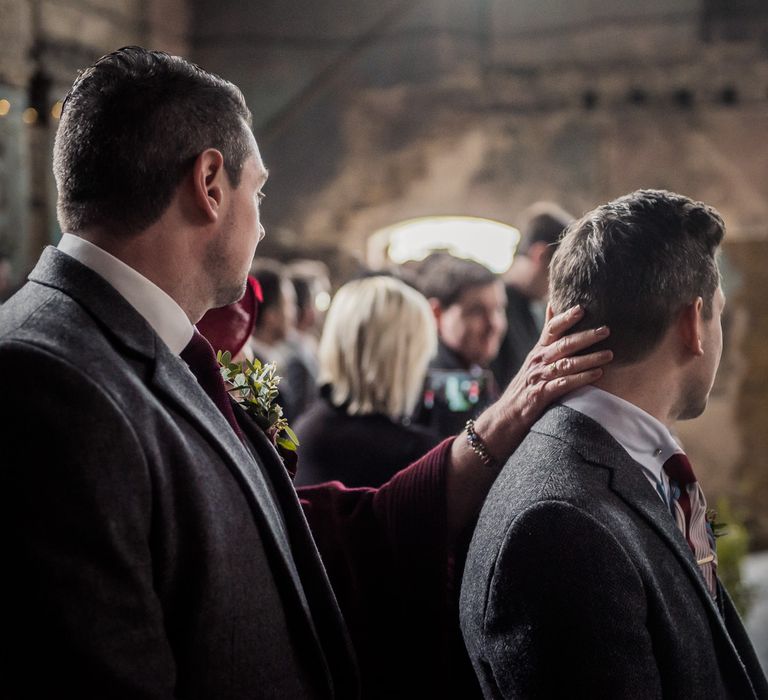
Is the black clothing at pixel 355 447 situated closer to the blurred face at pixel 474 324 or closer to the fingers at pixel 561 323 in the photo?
the blurred face at pixel 474 324

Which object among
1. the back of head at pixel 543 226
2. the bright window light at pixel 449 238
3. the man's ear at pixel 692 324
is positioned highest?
the man's ear at pixel 692 324

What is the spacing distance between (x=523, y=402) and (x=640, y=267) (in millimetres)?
329

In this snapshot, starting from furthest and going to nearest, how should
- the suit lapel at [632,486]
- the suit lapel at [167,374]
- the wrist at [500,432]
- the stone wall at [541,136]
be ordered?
1. the stone wall at [541,136]
2. the wrist at [500,432]
3. the suit lapel at [632,486]
4. the suit lapel at [167,374]

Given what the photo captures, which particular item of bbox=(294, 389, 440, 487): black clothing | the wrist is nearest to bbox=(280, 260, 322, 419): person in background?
bbox=(294, 389, 440, 487): black clothing

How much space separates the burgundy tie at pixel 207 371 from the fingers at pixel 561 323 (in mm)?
572

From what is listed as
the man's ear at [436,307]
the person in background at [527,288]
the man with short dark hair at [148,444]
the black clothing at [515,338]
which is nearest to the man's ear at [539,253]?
the person in background at [527,288]

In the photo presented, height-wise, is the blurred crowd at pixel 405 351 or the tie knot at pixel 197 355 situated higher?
the tie knot at pixel 197 355

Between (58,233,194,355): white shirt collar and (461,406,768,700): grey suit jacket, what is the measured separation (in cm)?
61

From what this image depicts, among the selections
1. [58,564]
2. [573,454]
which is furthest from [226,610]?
[573,454]

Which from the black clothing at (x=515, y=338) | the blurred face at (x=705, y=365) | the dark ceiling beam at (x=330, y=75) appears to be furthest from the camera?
the dark ceiling beam at (x=330, y=75)

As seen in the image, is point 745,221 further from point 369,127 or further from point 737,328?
point 369,127

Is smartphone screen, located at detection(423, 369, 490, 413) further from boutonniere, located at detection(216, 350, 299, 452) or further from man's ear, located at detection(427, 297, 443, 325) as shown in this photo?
boutonniere, located at detection(216, 350, 299, 452)

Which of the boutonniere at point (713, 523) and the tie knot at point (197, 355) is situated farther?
the boutonniere at point (713, 523)

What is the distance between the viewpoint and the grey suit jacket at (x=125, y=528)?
116 cm
